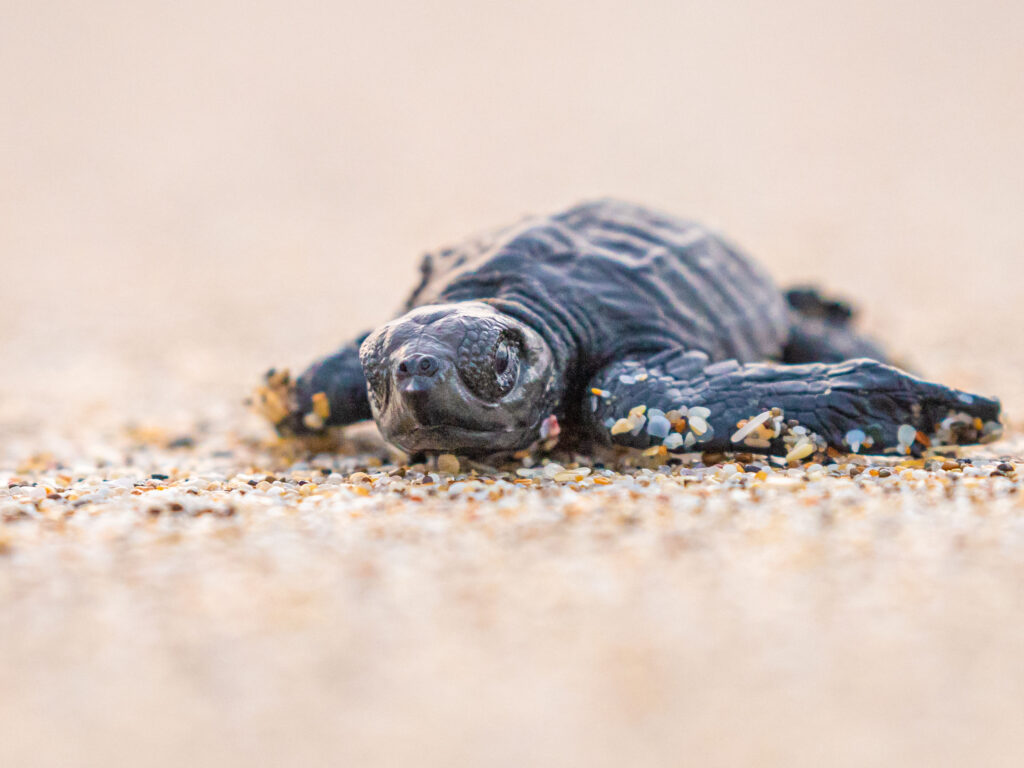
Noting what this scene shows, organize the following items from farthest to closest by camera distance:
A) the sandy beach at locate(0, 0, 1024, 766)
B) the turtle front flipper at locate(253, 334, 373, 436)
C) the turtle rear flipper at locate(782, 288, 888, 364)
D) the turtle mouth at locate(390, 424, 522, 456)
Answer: the turtle rear flipper at locate(782, 288, 888, 364)
the turtle front flipper at locate(253, 334, 373, 436)
the turtle mouth at locate(390, 424, 522, 456)
the sandy beach at locate(0, 0, 1024, 766)

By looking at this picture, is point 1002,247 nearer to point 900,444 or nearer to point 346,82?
point 900,444

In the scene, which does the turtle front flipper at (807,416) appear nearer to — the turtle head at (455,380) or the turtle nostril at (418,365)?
the turtle head at (455,380)

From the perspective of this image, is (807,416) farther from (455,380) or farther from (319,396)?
(319,396)

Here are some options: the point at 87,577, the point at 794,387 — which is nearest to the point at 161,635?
the point at 87,577

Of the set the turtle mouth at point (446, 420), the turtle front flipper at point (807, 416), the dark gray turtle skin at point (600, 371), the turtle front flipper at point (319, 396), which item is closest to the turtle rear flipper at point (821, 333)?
the dark gray turtle skin at point (600, 371)

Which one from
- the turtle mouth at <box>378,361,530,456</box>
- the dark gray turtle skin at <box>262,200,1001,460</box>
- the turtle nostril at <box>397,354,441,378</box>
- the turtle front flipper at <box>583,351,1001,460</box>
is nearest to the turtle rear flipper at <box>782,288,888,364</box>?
the dark gray turtle skin at <box>262,200,1001,460</box>

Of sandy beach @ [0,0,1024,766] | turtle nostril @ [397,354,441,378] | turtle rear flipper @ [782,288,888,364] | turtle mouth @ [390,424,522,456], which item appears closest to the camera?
sandy beach @ [0,0,1024,766]

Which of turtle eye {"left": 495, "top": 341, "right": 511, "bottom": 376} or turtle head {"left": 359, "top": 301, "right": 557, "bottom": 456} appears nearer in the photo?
turtle head {"left": 359, "top": 301, "right": 557, "bottom": 456}

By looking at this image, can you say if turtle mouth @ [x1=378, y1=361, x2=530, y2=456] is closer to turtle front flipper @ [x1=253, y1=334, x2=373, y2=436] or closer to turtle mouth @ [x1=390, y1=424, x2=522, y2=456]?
turtle mouth @ [x1=390, y1=424, x2=522, y2=456]
